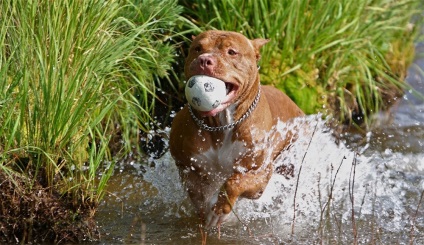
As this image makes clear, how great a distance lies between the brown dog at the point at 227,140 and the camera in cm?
572

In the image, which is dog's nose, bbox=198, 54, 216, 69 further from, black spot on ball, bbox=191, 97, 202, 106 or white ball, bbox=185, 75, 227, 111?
black spot on ball, bbox=191, 97, 202, 106

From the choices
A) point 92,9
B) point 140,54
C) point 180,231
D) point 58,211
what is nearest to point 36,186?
point 58,211

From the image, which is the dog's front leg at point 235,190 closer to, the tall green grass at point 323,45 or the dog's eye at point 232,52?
the dog's eye at point 232,52

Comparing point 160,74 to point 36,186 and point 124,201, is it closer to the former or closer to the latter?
point 124,201

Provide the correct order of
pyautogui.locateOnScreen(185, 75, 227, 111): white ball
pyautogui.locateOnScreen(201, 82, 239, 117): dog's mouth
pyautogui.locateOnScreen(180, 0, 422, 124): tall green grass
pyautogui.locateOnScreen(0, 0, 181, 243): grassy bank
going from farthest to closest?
pyautogui.locateOnScreen(180, 0, 422, 124): tall green grass → pyautogui.locateOnScreen(201, 82, 239, 117): dog's mouth → pyautogui.locateOnScreen(185, 75, 227, 111): white ball → pyautogui.locateOnScreen(0, 0, 181, 243): grassy bank

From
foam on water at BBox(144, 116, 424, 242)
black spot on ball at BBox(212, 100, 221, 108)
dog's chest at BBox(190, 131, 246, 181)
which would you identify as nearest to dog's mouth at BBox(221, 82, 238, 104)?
black spot on ball at BBox(212, 100, 221, 108)

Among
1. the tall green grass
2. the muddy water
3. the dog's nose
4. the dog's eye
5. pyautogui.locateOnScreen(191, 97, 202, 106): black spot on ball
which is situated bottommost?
the muddy water

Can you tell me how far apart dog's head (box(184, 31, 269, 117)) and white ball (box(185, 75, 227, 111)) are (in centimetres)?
5

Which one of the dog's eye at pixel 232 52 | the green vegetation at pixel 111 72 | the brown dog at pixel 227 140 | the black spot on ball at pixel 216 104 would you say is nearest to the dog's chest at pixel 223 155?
the brown dog at pixel 227 140

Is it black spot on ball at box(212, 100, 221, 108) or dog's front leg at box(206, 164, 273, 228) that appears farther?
dog's front leg at box(206, 164, 273, 228)

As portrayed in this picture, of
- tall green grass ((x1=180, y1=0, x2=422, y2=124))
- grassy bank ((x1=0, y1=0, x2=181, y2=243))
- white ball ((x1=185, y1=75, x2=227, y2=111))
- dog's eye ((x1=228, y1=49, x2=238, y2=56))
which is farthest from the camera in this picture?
tall green grass ((x1=180, y1=0, x2=422, y2=124))

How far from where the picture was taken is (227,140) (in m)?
5.86

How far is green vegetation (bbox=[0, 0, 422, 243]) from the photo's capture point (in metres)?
5.36

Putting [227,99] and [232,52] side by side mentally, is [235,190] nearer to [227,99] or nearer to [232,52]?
[227,99]
